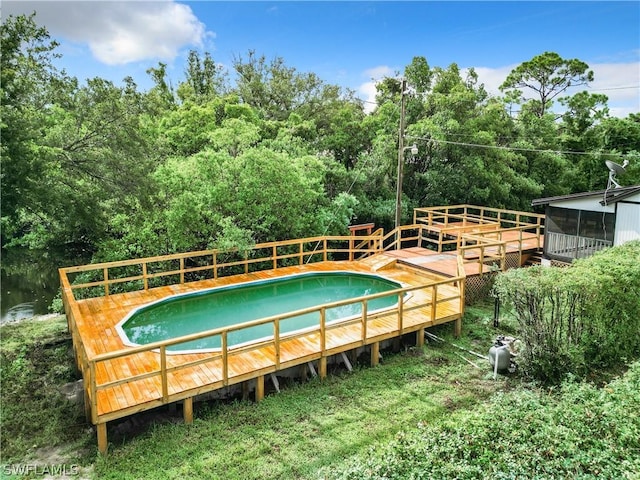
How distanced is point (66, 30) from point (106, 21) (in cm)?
78

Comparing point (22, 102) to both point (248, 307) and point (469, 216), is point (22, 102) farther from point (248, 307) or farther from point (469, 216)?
point (469, 216)

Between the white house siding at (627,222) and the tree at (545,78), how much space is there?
18.2 m

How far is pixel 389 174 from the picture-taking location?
17094mm

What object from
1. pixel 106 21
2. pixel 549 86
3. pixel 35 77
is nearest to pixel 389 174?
pixel 106 21

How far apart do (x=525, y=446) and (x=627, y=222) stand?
31.6 ft

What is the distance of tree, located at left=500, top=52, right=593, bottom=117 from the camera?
2778 cm

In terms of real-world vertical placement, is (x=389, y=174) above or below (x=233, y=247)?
above

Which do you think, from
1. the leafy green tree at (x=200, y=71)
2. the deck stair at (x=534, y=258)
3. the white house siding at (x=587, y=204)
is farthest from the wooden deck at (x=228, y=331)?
the leafy green tree at (x=200, y=71)

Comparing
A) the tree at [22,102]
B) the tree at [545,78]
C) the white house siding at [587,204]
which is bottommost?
the white house siding at [587,204]

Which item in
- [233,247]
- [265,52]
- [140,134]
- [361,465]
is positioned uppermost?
[265,52]

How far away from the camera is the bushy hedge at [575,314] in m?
6.67

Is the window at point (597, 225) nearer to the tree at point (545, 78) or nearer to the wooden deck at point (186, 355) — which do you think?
the wooden deck at point (186, 355)

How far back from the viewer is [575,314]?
6.83 m

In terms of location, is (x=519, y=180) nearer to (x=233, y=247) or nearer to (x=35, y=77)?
(x=233, y=247)
